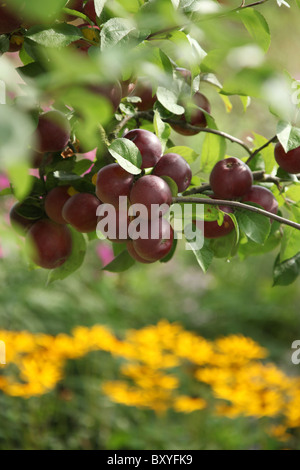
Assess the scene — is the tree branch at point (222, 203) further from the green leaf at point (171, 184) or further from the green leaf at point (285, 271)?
the green leaf at point (285, 271)

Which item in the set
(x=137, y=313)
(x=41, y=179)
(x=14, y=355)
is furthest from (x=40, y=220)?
(x=137, y=313)

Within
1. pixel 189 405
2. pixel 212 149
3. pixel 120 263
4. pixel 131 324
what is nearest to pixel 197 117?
pixel 212 149

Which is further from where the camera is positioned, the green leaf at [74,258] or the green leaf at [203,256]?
the green leaf at [74,258]

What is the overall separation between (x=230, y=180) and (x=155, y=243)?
0.25 feet

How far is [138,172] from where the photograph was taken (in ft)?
1.01

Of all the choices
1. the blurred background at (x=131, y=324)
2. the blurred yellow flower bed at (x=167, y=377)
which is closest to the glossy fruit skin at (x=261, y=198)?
the blurred background at (x=131, y=324)

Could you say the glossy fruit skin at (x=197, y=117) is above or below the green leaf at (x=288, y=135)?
above

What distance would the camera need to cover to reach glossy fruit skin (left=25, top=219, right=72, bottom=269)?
0.39 meters

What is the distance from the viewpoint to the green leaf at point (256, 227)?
0.34 m

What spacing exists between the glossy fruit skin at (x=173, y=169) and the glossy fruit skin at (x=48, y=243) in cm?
11

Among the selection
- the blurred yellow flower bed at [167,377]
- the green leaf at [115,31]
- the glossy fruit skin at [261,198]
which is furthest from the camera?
the blurred yellow flower bed at [167,377]

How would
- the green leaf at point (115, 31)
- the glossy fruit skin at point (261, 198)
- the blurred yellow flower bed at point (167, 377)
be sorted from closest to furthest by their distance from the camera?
the green leaf at point (115, 31) → the glossy fruit skin at point (261, 198) → the blurred yellow flower bed at point (167, 377)

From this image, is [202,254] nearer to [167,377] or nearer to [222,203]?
[222,203]

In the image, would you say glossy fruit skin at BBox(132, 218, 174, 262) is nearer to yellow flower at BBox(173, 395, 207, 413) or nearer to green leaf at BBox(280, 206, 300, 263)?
green leaf at BBox(280, 206, 300, 263)
